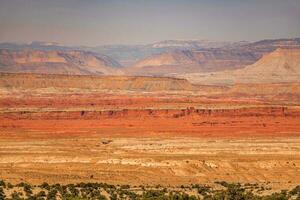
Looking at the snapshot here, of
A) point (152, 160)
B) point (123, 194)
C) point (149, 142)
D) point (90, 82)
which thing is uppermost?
point (90, 82)

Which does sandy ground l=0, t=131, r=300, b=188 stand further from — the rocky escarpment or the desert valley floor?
the rocky escarpment

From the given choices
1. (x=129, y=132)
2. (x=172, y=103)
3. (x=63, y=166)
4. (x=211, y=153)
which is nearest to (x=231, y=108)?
(x=172, y=103)

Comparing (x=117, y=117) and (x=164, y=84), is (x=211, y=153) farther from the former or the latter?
(x=164, y=84)

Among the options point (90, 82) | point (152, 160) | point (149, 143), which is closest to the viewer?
point (152, 160)

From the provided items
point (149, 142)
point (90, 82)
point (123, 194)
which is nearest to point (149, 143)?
point (149, 142)

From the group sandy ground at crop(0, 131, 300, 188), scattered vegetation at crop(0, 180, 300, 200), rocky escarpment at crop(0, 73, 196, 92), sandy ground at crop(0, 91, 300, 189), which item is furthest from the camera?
rocky escarpment at crop(0, 73, 196, 92)

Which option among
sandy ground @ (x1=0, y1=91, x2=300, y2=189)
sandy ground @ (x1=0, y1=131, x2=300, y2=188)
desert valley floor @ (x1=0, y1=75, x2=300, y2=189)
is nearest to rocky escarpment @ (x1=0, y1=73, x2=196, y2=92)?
desert valley floor @ (x1=0, y1=75, x2=300, y2=189)

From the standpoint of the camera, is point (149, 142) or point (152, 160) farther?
point (149, 142)

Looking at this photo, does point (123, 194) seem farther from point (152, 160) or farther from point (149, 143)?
point (149, 143)

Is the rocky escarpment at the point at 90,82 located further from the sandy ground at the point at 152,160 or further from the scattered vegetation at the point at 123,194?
the scattered vegetation at the point at 123,194
